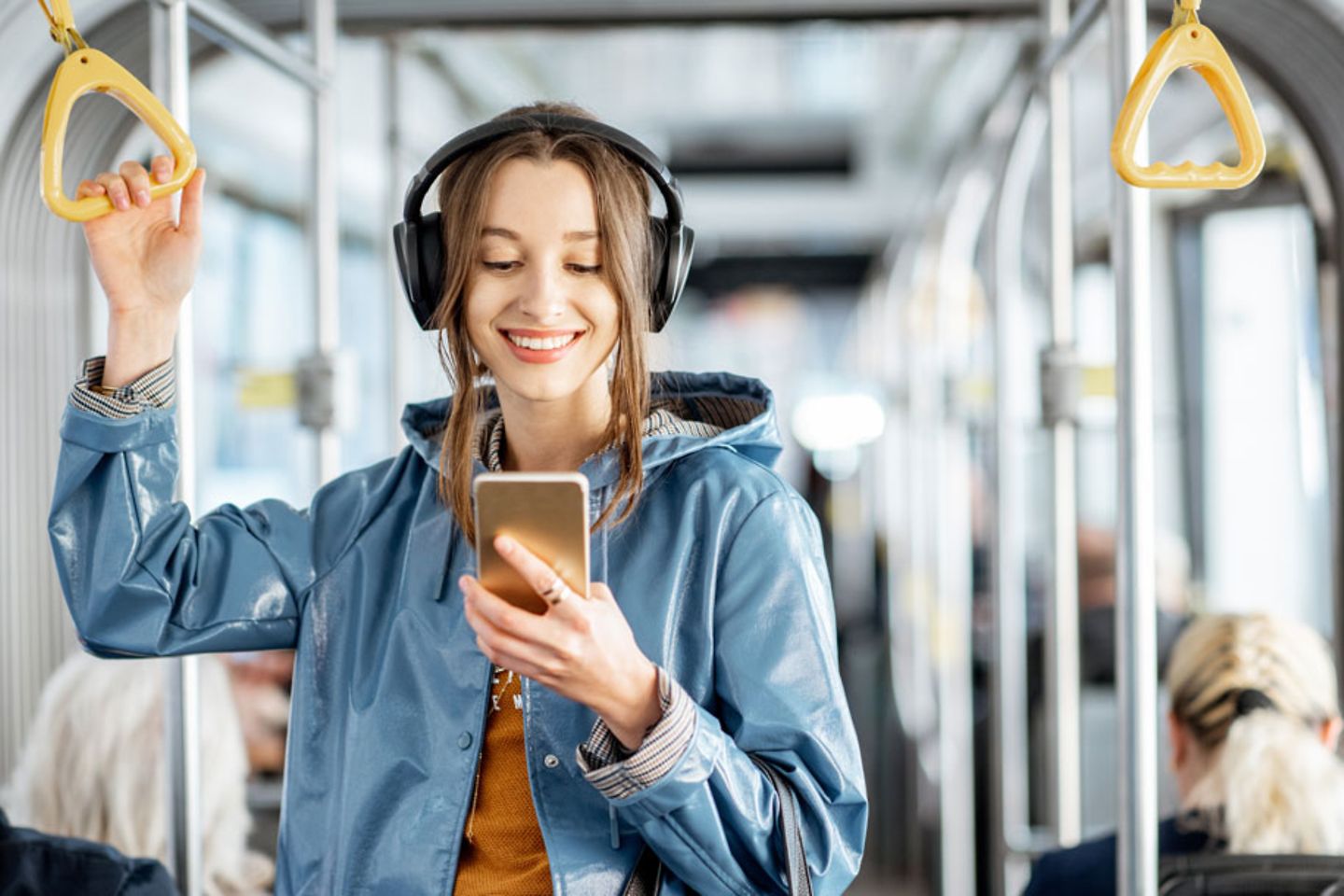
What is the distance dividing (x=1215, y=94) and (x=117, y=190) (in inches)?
39.3

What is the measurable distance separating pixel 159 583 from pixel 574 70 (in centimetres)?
552

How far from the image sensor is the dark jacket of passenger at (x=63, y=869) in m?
1.57

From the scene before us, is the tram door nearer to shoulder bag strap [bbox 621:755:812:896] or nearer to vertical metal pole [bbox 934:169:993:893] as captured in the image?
shoulder bag strap [bbox 621:755:812:896]

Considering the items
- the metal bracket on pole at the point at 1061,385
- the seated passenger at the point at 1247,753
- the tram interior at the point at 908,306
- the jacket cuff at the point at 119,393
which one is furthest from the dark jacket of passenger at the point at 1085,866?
the jacket cuff at the point at 119,393

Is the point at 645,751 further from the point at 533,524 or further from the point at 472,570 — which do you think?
the point at 472,570

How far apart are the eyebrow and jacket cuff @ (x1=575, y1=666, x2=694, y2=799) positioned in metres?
0.40

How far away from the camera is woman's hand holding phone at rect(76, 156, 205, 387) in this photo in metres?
1.27

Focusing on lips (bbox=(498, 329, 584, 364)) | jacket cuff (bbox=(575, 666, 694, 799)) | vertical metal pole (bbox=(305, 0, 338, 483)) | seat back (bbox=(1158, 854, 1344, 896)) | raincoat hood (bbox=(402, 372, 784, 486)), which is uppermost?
vertical metal pole (bbox=(305, 0, 338, 483))

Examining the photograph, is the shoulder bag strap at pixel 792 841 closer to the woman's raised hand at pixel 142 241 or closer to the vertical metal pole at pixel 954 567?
the woman's raised hand at pixel 142 241

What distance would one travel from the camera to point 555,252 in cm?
123

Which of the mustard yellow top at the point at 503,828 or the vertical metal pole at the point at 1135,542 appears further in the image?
the vertical metal pole at the point at 1135,542

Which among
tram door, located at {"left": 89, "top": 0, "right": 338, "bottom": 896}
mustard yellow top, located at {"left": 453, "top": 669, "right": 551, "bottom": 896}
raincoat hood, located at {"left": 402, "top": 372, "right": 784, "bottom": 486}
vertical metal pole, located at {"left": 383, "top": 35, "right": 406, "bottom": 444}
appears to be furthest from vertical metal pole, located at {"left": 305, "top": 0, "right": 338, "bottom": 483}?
mustard yellow top, located at {"left": 453, "top": 669, "right": 551, "bottom": 896}

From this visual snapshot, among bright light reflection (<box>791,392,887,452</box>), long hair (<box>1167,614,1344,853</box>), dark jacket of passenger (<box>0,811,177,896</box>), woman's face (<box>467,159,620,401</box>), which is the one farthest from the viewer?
bright light reflection (<box>791,392,887,452</box>)

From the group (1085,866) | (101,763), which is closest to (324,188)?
(101,763)
